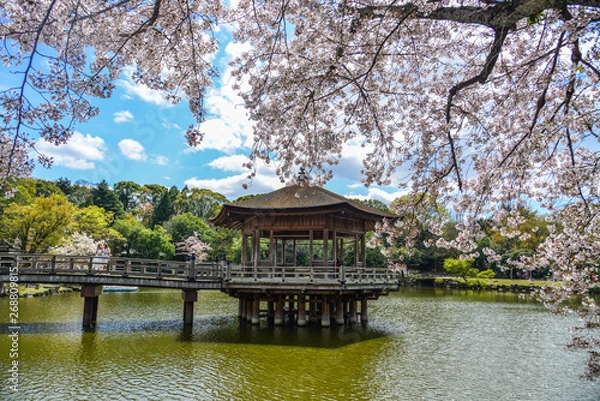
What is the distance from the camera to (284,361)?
8727 mm

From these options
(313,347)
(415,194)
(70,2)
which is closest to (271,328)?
(313,347)

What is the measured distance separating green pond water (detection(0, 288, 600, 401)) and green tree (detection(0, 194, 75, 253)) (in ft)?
27.0

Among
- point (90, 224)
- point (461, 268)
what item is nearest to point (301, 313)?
point (90, 224)

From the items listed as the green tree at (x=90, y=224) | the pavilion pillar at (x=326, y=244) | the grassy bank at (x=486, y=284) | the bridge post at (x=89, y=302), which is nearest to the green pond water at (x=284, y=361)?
the bridge post at (x=89, y=302)

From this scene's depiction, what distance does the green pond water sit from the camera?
684 centimetres

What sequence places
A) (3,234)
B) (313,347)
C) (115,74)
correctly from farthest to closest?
1. (3,234)
2. (313,347)
3. (115,74)

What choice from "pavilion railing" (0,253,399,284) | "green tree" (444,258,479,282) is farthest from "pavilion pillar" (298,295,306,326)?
"green tree" (444,258,479,282)

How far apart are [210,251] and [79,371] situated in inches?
1249

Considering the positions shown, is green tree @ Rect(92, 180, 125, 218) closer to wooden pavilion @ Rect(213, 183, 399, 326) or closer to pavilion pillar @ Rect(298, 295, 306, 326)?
wooden pavilion @ Rect(213, 183, 399, 326)

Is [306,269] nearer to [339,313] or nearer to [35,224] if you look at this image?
[339,313]

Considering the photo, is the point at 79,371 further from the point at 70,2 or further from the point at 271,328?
the point at 70,2

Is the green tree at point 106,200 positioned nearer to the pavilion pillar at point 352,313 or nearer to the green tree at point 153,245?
the green tree at point 153,245

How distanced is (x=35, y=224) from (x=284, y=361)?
1990cm

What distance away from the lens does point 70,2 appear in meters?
3.25
